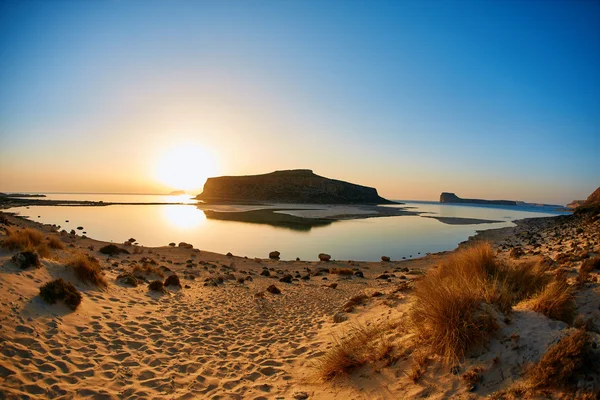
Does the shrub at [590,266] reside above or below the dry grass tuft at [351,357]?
above

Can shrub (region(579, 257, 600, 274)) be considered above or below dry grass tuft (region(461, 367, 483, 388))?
above

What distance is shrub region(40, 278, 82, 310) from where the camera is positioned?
6988 mm

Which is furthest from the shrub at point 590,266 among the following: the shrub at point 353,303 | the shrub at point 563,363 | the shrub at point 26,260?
the shrub at point 26,260

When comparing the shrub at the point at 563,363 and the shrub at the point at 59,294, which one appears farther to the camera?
the shrub at the point at 59,294

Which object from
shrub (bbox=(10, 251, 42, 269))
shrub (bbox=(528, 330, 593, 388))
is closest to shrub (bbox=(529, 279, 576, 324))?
shrub (bbox=(528, 330, 593, 388))

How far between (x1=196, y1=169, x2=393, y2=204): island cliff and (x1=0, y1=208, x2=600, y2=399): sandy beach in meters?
124

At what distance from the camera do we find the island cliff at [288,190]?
137000 millimetres

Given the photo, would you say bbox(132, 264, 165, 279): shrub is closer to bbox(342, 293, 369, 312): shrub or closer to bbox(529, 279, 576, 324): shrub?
bbox(342, 293, 369, 312): shrub

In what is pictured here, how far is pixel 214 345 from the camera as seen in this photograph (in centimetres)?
705

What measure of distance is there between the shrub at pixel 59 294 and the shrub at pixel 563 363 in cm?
885

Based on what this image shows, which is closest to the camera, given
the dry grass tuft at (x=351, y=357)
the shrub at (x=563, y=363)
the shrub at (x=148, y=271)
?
the shrub at (x=563, y=363)

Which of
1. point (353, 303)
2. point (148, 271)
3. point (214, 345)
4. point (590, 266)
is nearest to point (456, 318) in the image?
point (214, 345)

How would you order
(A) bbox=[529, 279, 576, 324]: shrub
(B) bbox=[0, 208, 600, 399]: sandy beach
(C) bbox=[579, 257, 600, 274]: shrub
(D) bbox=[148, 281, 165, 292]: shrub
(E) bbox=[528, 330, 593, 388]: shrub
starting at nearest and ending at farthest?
(E) bbox=[528, 330, 593, 388]: shrub < (B) bbox=[0, 208, 600, 399]: sandy beach < (A) bbox=[529, 279, 576, 324]: shrub < (C) bbox=[579, 257, 600, 274]: shrub < (D) bbox=[148, 281, 165, 292]: shrub

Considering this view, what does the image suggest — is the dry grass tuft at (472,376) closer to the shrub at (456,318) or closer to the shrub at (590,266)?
the shrub at (456,318)
